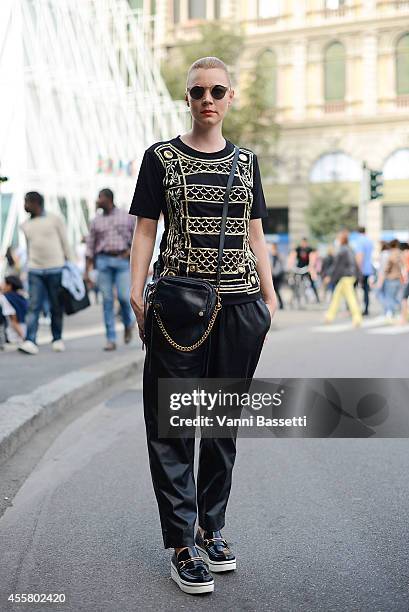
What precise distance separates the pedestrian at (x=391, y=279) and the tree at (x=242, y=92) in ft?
73.3

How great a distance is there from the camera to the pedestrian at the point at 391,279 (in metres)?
17.2

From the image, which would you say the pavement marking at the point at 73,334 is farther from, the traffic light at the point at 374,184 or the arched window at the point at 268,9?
the arched window at the point at 268,9

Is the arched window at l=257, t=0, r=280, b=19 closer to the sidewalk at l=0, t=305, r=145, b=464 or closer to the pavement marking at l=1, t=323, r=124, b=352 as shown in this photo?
the pavement marking at l=1, t=323, r=124, b=352

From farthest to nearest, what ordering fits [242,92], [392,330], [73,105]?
[242,92] → [73,105] → [392,330]

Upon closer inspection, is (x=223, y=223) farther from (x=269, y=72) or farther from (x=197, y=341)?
(x=269, y=72)

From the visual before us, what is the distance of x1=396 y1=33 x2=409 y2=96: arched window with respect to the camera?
3984 centimetres

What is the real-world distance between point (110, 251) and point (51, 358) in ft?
4.68

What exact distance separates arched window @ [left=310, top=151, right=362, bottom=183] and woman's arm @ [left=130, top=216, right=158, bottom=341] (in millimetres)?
38238

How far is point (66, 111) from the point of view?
80.7 ft

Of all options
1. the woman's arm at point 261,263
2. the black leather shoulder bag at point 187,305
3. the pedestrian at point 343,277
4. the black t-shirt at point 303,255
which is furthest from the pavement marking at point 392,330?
the black leather shoulder bag at point 187,305

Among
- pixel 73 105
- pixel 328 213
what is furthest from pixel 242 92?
pixel 73 105

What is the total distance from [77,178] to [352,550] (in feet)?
67.6

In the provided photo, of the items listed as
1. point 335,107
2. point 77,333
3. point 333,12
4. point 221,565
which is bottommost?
point 77,333

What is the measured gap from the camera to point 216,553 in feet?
11.5
